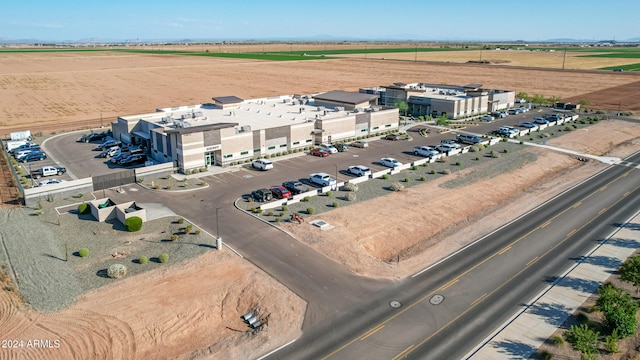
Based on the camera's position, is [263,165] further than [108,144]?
No

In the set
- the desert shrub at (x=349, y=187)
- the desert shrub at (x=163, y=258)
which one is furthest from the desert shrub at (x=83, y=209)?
the desert shrub at (x=349, y=187)

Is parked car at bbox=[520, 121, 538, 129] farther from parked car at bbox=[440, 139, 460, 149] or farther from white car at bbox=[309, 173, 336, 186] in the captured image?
white car at bbox=[309, 173, 336, 186]

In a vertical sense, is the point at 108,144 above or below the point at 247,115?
below

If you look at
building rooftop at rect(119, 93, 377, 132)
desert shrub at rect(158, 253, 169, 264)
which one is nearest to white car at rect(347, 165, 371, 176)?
building rooftop at rect(119, 93, 377, 132)

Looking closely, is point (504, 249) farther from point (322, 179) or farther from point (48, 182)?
point (48, 182)

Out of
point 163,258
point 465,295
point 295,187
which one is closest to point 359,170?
point 295,187

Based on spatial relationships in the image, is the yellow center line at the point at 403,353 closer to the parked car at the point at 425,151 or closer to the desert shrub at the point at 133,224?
the desert shrub at the point at 133,224
